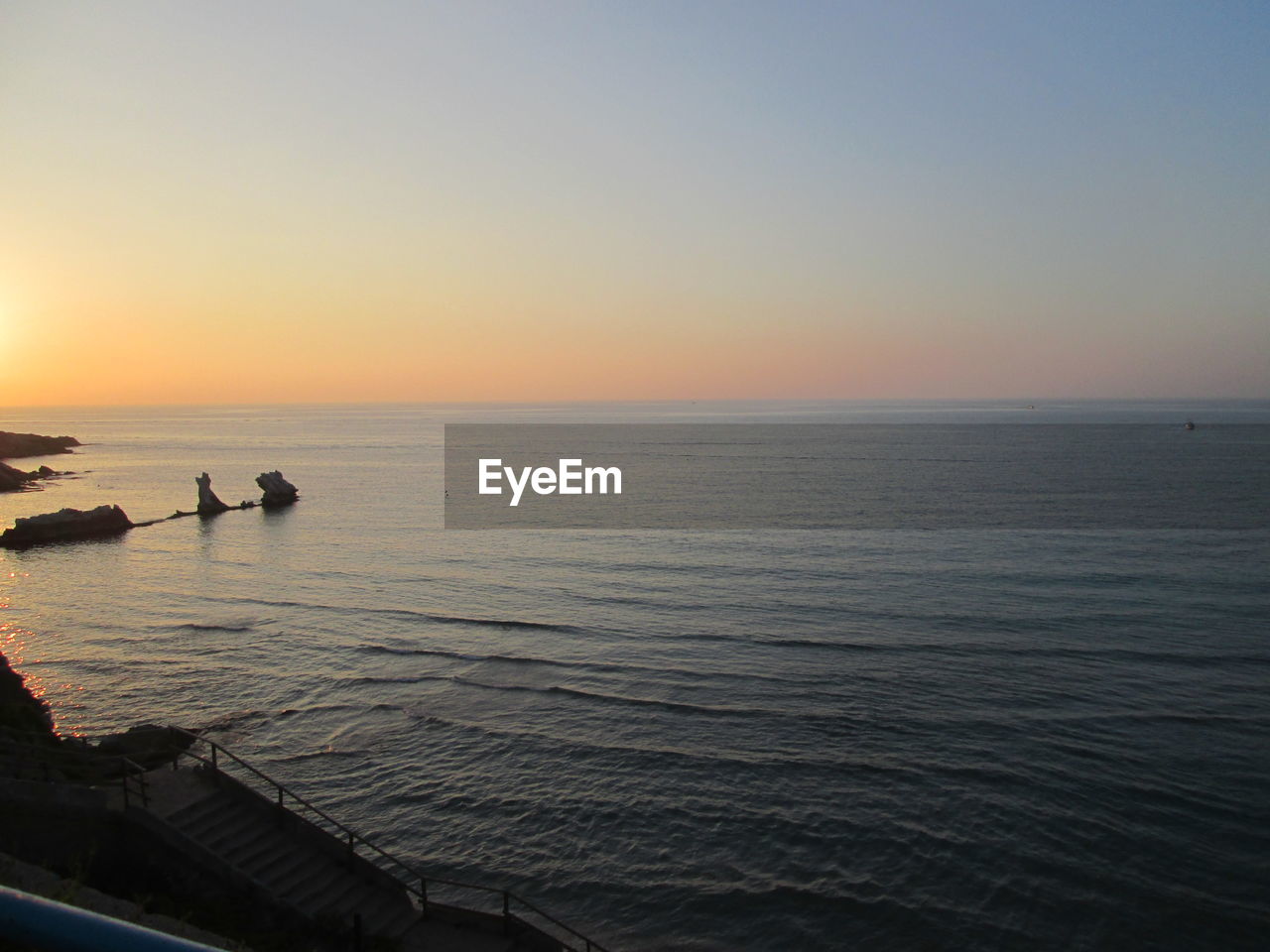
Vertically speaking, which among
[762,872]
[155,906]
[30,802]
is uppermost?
[30,802]

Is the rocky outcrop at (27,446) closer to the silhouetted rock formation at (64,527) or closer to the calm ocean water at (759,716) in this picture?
the silhouetted rock formation at (64,527)

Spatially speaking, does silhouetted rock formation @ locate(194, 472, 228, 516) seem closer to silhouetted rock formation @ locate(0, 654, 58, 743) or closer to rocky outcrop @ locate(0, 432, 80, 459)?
silhouetted rock formation @ locate(0, 654, 58, 743)

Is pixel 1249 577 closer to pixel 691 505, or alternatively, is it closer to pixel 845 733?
pixel 845 733

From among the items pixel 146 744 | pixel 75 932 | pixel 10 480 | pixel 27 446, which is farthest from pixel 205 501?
pixel 27 446

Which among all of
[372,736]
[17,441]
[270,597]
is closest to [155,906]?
[372,736]

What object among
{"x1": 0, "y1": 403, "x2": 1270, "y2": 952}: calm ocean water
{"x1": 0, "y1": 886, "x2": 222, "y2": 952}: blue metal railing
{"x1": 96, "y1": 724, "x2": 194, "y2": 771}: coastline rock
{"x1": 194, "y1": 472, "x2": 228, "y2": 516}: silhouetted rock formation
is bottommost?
{"x1": 0, "y1": 403, "x2": 1270, "y2": 952}: calm ocean water

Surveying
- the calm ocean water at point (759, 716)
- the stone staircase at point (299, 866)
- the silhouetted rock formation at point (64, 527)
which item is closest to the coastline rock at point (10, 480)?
the silhouetted rock formation at point (64, 527)

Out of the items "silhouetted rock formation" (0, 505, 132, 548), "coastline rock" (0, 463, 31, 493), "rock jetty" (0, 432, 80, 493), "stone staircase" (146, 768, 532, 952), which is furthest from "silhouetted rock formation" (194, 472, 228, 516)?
"stone staircase" (146, 768, 532, 952)
